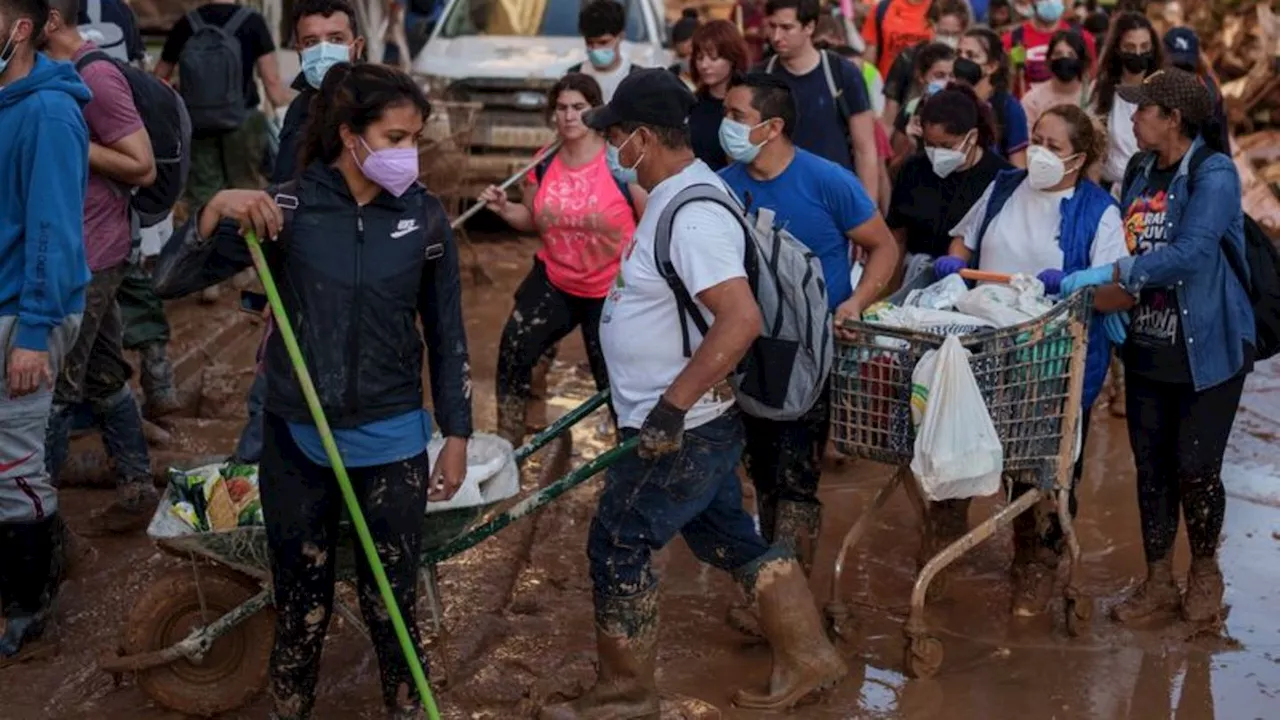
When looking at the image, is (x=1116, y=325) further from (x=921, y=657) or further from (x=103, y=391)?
(x=103, y=391)

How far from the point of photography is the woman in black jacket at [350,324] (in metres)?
4.70

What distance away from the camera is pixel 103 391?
693 cm

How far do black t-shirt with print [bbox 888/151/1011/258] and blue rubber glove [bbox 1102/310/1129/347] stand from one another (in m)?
0.90

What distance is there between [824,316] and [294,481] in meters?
1.74

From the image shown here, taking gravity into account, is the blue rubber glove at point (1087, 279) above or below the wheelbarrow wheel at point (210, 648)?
above

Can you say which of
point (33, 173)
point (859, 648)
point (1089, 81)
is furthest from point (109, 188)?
point (1089, 81)

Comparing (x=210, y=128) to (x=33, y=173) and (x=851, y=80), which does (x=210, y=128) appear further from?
(x=33, y=173)

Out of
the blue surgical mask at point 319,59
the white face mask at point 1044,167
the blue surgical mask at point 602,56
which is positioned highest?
the blue surgical mask at point 319,59

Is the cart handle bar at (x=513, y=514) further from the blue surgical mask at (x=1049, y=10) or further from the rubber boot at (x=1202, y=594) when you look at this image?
the blue surgical mask at (x=1049, y=10)

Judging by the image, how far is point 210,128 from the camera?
33.6 feet

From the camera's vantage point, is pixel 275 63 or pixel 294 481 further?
pixel 275 63

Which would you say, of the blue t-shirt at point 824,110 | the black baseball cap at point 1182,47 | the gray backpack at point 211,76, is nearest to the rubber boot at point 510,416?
the blue t-shirt at point 824,110

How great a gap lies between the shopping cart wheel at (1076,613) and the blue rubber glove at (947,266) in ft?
4.11

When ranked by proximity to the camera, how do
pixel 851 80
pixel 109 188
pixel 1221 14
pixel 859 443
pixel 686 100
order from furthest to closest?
pixel 1221 14
pixel 851 80
pixel 109 188
pixel 859 443
pixel 686 100
